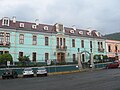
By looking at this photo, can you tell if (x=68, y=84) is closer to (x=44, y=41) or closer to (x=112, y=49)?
(x=44, y=41)

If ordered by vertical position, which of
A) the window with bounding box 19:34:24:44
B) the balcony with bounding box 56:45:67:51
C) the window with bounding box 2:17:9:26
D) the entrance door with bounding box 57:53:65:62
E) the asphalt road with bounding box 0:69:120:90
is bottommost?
the asphalt road with bounding box 0:69:120:90

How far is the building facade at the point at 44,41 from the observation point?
160 ft

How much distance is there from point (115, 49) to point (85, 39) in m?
12.8

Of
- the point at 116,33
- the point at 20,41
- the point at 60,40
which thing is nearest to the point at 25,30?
the point at 20,41

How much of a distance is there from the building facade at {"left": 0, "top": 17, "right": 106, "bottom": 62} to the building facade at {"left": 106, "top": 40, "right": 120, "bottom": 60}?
358 centimetres

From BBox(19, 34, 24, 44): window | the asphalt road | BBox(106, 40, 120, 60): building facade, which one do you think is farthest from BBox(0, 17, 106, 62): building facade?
the asphalt road

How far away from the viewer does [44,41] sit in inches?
2131

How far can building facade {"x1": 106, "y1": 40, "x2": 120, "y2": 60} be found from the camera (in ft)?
222

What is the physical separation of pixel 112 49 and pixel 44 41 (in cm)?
2389

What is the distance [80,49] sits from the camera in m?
60.6

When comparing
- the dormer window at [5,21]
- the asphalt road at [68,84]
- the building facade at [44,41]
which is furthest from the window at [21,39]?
the asphalt road at [68,84]

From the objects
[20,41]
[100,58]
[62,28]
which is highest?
[62,28]

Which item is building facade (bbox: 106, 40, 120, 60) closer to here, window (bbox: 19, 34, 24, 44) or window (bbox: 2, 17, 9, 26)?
window (bbox: 19, 34, 24, 44)

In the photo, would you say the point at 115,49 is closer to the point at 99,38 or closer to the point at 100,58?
the point at 99,38
